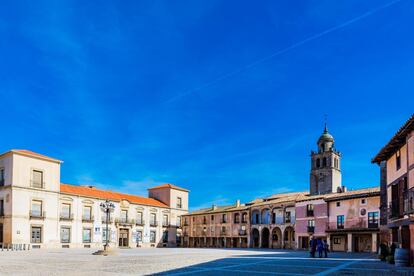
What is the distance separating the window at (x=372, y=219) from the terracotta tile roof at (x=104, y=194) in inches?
1326

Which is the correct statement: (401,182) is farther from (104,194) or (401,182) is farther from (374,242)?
(104,194)

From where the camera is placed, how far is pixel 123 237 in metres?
60.5

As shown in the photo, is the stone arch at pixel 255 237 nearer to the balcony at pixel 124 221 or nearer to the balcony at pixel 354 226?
the balcony at pixel 354 226

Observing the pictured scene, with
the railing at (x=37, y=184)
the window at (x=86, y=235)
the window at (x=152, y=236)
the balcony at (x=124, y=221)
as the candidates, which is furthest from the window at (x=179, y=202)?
the railing at (x=37, y=184)

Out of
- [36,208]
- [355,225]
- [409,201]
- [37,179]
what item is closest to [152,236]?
[36,208]

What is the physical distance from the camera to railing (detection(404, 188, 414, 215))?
19355mm

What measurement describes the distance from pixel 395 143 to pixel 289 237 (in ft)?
120

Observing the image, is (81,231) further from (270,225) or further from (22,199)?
(270,225)

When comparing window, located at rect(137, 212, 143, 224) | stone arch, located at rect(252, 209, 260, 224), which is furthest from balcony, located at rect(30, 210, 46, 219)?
stone arch, located at rect(252, 209, 260, 224)

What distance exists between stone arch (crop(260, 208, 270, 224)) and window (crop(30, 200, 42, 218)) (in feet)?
99.1

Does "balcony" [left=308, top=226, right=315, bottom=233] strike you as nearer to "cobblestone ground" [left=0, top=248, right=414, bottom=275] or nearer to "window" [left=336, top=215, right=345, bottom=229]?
"window" [left=336, top=215, right=345, bottom=229]

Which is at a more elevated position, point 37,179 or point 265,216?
point 37,179

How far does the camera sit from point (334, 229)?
1843 inches

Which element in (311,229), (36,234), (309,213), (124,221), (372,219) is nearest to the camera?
(372,219)
